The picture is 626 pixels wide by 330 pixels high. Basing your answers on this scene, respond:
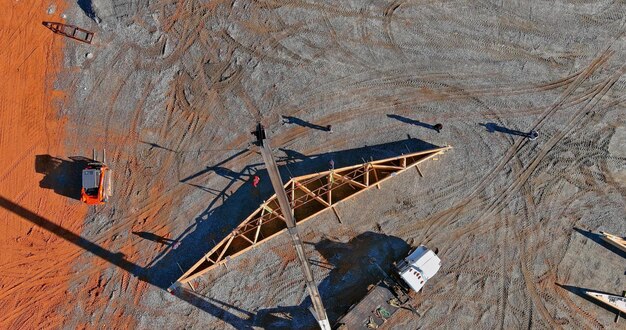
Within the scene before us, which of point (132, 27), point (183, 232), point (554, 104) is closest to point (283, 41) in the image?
point (132, 27)

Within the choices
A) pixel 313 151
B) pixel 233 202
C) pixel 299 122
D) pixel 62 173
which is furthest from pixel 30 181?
pixel 313 151

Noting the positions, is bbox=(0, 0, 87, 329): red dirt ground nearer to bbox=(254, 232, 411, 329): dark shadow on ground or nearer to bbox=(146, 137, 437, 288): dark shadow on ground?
bbox=(146, 137, 437, 288): dark shadow on ground

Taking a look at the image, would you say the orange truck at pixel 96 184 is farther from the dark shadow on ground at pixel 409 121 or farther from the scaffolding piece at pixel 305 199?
the dark shadow on ground at pixel 409 121

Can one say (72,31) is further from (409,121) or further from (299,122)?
(409,121)

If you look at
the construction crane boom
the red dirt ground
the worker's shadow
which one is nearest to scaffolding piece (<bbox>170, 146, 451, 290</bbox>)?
the construction crane boom

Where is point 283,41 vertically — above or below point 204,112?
above

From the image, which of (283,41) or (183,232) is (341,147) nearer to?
(283,41)
